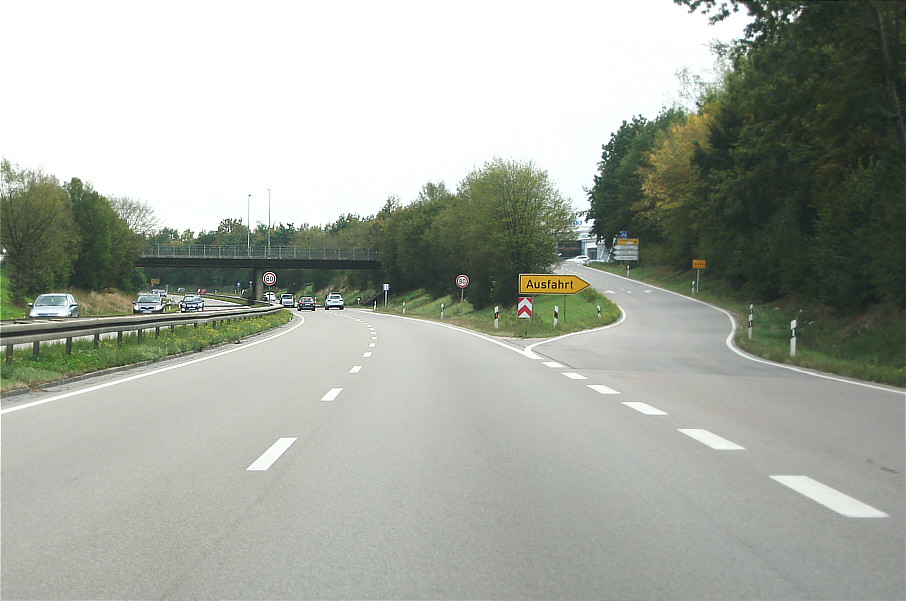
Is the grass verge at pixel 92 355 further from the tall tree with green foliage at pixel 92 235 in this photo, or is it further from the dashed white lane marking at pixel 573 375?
the tall tree with green foliage at pixel 92 235

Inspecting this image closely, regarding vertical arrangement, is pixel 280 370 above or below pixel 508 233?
below

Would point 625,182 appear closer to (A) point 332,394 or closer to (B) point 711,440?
(A) point 332,394

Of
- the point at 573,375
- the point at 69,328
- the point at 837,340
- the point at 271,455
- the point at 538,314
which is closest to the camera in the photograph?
the point at 271,455

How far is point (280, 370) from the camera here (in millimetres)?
16547

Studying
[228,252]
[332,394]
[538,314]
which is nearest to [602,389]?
[332,394]

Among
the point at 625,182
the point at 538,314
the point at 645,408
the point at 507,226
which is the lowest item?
the point at 538,314

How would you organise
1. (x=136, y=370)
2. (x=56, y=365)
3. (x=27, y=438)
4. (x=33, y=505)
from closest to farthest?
1. (x=33, y=505)
2. (x=27, y=438)
3. (x=56, y=365)
4. (x=136, y=370)

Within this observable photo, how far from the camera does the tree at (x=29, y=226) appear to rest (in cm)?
5797

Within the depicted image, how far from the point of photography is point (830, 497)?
585 cm

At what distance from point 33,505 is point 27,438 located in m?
2.97

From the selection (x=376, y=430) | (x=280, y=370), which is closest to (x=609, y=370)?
(x=280, y=370)

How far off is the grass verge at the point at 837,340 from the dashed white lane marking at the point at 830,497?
372 inches

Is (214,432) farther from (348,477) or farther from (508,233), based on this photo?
(508,233)

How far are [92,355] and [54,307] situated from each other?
971 inches
